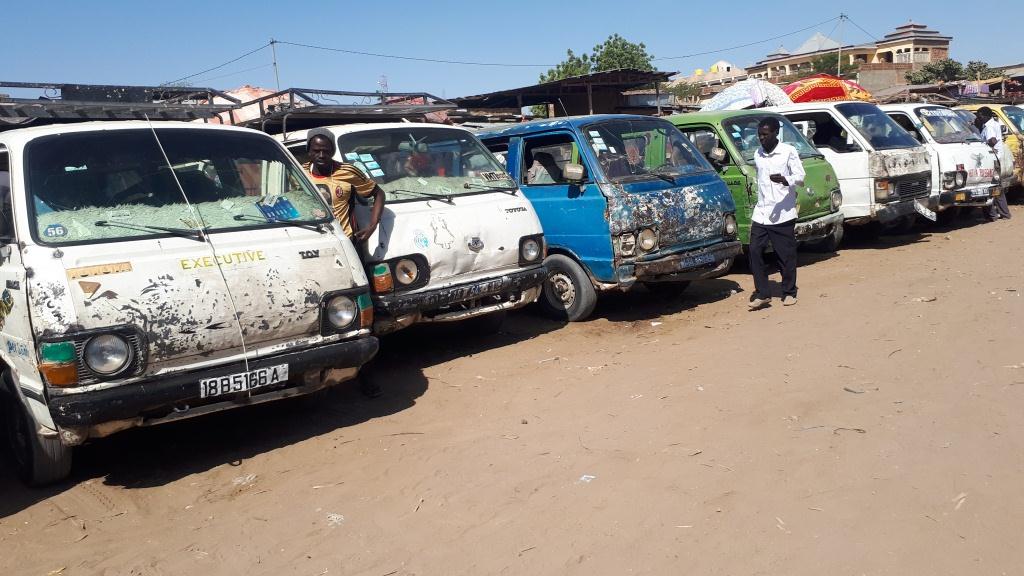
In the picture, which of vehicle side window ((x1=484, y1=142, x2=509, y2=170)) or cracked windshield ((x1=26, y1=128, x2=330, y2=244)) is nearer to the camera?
cracked windshield ((x1=26, y1=128, x2=330, y2=244))

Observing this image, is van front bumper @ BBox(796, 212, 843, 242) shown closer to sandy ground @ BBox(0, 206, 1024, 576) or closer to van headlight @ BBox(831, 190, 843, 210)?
van headlight @ BBox(831, 190, 843, 210)

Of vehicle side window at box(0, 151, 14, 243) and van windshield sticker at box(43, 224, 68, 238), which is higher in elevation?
vehicle side window at box(0, 151, 14, 243)

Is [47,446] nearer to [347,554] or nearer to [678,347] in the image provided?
[347,554]

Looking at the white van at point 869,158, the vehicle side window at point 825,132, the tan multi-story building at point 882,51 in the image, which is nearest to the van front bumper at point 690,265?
the white van at point 869,158

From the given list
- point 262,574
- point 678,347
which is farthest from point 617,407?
point 262,574

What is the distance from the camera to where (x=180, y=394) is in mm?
3898

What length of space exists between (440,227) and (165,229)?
2052mm

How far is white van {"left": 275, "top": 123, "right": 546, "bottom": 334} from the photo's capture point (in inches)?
221

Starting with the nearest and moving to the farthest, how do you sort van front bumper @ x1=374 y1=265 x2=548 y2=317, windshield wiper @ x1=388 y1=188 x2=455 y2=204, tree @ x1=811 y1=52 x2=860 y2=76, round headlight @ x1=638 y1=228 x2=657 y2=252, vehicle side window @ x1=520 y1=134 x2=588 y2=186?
1. van front bumper @ x1=374 y1=265 x2=548 y2=317
2. windshield wiper @ x1=388 y1=188 x2=455 y2=204
3. round headlight @ x1=638 y1=228 x2=657 y2=252
4. vehicle side window @ x1=520 y1=134 x2=588 y2=186
5. tree @ x1=811 y1=52 x2=860 y2=76

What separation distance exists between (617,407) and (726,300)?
129 inches

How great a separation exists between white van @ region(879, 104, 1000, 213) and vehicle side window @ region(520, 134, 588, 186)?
5.72 meters

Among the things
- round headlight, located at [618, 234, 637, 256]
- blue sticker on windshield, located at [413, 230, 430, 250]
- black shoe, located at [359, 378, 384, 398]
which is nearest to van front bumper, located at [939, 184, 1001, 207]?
round headlight, located at [618, 234, 637, 256]

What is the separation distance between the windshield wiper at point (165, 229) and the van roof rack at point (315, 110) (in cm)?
226

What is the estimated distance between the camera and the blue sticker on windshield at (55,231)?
396 cm
